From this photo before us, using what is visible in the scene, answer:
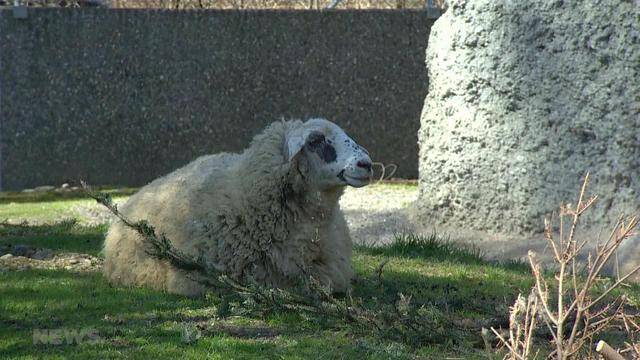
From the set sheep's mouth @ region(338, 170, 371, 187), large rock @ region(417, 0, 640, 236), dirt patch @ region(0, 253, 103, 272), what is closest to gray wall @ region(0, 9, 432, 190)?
large rock @ region(417, 0, 640, 236)

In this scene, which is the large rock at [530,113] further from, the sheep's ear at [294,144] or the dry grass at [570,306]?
the dry grass at [570,306]

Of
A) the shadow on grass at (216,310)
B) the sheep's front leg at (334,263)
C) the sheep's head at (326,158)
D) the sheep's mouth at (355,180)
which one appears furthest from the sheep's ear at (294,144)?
the shadow on grass at (216,310)

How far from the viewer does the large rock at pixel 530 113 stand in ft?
26.8

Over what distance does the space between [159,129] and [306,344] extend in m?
7.93

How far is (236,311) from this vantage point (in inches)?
213

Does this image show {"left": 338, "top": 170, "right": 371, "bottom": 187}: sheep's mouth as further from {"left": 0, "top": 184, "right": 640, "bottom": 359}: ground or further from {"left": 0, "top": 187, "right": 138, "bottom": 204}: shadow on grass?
{"left": 0, "top": 187, "right": 138, "bottom": 204}: shadow on grass

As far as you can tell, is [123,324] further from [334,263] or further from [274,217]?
[334,263]

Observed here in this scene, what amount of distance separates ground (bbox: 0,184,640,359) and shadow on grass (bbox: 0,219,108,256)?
2 centimetres

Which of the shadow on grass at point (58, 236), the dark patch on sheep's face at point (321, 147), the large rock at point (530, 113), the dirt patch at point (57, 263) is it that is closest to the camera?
the dark patch on sheep's face at point (321, 147)

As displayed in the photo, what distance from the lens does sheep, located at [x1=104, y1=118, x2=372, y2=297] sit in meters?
6.01

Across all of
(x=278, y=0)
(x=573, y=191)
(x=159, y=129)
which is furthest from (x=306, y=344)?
(x=278, y=0)

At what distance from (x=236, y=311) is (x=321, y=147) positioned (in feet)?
3.97

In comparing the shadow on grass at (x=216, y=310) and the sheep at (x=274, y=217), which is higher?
the sheep at (x=274, y=217)

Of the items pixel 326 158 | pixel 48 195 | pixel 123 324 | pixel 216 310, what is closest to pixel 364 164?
A: pixel 326 158
